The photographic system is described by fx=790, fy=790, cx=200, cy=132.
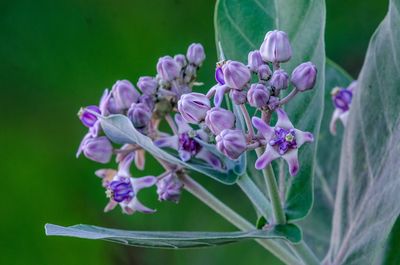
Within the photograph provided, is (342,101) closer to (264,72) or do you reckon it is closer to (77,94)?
(264,72)

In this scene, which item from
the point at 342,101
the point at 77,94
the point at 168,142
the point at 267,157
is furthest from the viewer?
the point at 77,94

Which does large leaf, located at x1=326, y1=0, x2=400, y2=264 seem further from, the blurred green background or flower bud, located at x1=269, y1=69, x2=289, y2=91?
the blurred green background

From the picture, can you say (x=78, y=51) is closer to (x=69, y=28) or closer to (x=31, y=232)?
(x=69, y=28)

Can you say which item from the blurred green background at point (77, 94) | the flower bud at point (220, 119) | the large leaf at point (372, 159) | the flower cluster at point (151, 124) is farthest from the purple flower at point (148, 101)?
the blurred green background at point (77, 94)

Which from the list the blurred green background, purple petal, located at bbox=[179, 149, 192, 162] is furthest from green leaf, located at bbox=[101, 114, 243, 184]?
the blurred green background

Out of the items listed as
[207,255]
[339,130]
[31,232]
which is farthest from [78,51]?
[339,130]

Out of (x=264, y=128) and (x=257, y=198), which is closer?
(x=264, y=128)

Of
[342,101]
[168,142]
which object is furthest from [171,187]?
[342,101]
